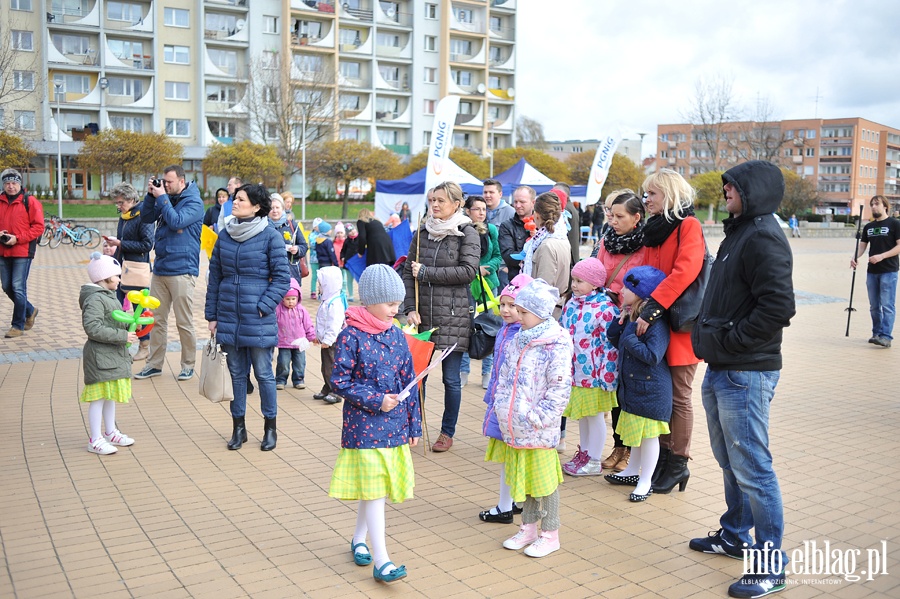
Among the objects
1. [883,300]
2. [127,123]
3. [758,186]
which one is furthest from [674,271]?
[127,123]

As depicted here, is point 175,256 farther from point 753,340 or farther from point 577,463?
point 753,340

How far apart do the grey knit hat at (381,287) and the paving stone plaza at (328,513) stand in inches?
57.5

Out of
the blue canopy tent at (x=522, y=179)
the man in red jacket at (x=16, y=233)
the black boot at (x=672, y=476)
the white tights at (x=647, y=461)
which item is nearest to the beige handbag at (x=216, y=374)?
the white tights at (x=647, y=461)

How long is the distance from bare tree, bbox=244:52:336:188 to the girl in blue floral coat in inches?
1786

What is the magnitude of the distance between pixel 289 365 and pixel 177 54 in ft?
182

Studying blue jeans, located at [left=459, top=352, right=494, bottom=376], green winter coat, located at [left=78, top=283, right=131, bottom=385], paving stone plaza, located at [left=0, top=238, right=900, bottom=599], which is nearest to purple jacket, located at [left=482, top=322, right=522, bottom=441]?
paving stone plaza, located at [left=0, top=238, right=900, bottom=599]

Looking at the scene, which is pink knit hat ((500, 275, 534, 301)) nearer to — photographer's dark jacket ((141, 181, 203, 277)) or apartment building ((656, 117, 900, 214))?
photographer's dark jacket ((141, 181, 203, 277))

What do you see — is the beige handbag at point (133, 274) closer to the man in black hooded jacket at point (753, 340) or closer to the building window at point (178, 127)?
the man in black hooded jacket at point (753, 340)

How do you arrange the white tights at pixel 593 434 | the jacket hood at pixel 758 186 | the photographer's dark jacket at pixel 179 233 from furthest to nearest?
the photographer's dark jacket at pixel 179 233
the white tights at pixel 593 434
the jacket hood at pixel 758 186

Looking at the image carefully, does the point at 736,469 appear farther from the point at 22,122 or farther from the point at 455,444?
the point at 22,122

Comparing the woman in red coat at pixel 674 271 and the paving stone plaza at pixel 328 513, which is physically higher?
the woman in red coat at pixel 674 271

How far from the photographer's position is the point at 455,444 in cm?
701

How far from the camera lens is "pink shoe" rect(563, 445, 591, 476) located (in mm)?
6145

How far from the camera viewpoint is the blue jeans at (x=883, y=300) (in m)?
12.1
